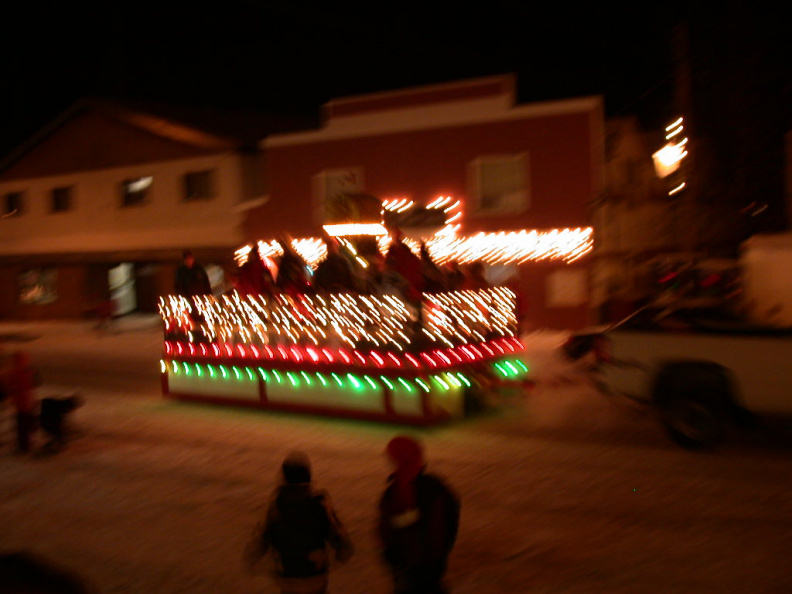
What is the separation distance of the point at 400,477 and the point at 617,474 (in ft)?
13.4

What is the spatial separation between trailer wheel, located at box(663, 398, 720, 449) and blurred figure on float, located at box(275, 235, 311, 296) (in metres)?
4.85

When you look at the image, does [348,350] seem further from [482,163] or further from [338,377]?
[482,163]

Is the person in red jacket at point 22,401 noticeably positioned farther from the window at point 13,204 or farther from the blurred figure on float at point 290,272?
the window at point 13,204

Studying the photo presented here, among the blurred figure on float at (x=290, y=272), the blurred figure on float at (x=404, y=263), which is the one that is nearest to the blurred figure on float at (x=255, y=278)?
the blurred figure on float at (x=290, y=272)

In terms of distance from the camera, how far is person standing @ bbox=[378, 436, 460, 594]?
4.15 metres

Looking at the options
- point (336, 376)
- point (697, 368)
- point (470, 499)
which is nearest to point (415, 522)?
point (470, 499)

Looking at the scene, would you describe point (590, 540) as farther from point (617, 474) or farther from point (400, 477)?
point (400, 477)

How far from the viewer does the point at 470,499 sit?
7.19 metres

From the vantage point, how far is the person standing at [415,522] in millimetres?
4152

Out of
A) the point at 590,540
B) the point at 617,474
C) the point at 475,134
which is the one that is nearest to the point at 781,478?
the point at 617,474

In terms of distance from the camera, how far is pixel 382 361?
32.0ft

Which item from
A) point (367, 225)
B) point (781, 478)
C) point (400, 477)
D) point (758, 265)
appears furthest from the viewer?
point (367, 225)

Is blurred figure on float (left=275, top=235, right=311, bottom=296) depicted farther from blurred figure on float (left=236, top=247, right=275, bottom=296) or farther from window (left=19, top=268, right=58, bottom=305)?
window (left=19, top=268, right=58, bottom=305)

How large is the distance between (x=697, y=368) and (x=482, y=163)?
14299 millimetres
